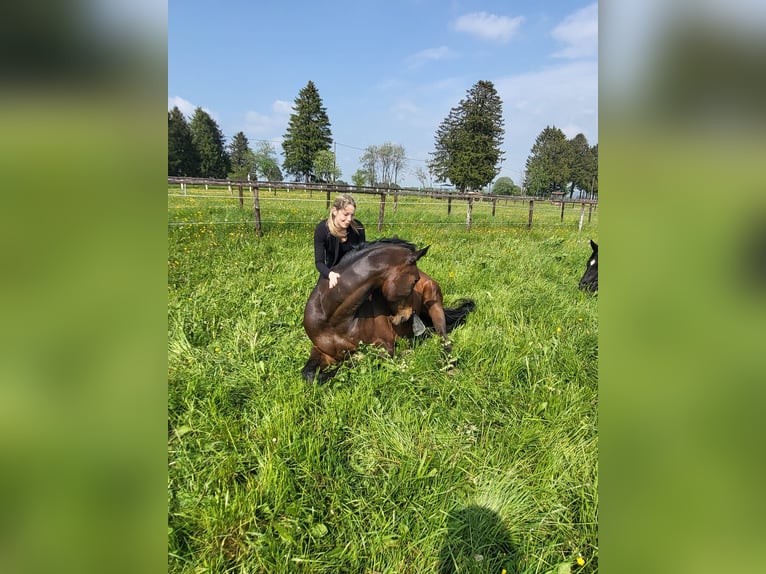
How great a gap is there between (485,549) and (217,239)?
318 inches

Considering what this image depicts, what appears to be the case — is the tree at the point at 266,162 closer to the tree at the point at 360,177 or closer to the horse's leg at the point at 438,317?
the tree at the point at 360,177

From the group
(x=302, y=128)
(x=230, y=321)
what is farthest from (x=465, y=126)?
(x=230, y=321)

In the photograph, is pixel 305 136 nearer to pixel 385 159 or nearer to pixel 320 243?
pixel 385 159

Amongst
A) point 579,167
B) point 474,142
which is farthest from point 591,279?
point 579,167

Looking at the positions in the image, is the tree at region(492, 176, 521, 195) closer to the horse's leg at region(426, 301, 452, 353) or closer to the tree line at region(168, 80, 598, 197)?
the tree line at region(168, 80, 598, 197)

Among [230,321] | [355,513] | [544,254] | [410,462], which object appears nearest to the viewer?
[355,513]

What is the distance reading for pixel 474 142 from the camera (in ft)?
169

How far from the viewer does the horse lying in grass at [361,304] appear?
3.29 m

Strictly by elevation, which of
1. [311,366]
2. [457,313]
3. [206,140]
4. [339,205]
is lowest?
[311,366]

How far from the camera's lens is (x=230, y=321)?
4.33 m

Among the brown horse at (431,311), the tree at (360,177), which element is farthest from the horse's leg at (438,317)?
the tree at (360,177)

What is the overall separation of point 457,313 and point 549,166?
221ft

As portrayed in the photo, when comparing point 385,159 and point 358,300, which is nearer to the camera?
point 358,300
